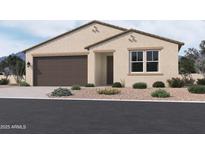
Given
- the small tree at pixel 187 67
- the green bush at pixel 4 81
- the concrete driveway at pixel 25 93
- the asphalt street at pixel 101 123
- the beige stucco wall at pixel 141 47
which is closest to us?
the asphalt street at pixel 101 123

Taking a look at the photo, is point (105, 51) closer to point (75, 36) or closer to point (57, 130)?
point (75, 36)

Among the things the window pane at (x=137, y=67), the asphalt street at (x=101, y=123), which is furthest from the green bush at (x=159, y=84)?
the asphalt street at (x=101, y=123)

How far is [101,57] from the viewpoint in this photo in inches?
1064

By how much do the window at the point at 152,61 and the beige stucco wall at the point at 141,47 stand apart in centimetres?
36

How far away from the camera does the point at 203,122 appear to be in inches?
365

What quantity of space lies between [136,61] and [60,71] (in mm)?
7979

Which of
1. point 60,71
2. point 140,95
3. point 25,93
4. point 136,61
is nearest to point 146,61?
point 136,61

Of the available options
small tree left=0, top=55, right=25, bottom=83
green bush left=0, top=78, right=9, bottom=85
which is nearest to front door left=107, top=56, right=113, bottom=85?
small tree left=0, top=55, right=25, bottom=83

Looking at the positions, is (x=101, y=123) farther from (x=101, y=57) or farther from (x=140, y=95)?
(x=101, y=57)

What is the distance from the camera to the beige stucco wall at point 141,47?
2302cm

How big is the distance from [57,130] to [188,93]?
12.0 m

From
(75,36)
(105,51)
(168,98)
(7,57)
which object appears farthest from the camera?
(7,57)

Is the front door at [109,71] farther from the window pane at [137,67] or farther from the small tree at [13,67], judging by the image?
the small tree at [13,67]

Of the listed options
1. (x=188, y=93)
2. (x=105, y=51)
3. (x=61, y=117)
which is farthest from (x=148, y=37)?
(x=61, y=117)
